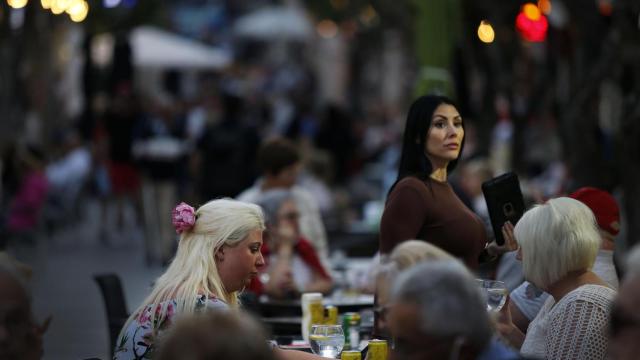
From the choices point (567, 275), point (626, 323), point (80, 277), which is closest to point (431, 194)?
point (567, 275)

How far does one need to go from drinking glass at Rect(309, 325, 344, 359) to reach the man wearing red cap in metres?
0.93

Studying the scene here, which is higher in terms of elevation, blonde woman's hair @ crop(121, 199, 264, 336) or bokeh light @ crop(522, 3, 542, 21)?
bokeh light @ crop(522, 3, 542, 21)

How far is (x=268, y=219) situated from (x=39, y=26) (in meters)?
18.8

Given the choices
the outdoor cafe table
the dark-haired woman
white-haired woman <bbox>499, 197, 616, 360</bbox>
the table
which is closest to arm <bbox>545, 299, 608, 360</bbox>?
white-haired woman <bbox>499, 197, 616, 360</bbox>

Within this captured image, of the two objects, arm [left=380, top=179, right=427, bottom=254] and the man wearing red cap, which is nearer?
the man wearing red cap

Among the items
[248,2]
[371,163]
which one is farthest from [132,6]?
[248,2]

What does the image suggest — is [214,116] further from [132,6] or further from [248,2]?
[248,2]

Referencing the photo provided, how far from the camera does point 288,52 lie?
220 feet

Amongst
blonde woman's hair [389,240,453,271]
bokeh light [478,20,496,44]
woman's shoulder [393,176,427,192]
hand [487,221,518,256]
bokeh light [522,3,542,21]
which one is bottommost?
hand [487,221,518,256]

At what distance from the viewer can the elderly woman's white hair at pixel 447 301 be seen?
4.24 m

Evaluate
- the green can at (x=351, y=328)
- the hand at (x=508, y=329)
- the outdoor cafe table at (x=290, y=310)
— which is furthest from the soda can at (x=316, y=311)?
the hand at (x=508, y=329)

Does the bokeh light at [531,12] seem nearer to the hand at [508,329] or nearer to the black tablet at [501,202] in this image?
the black tablet at [501,202]

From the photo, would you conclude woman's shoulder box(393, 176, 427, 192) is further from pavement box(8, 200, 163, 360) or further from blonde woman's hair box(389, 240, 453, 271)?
blonde woman's hair box(389, 240, 453, 271)

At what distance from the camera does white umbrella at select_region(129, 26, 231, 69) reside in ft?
105
